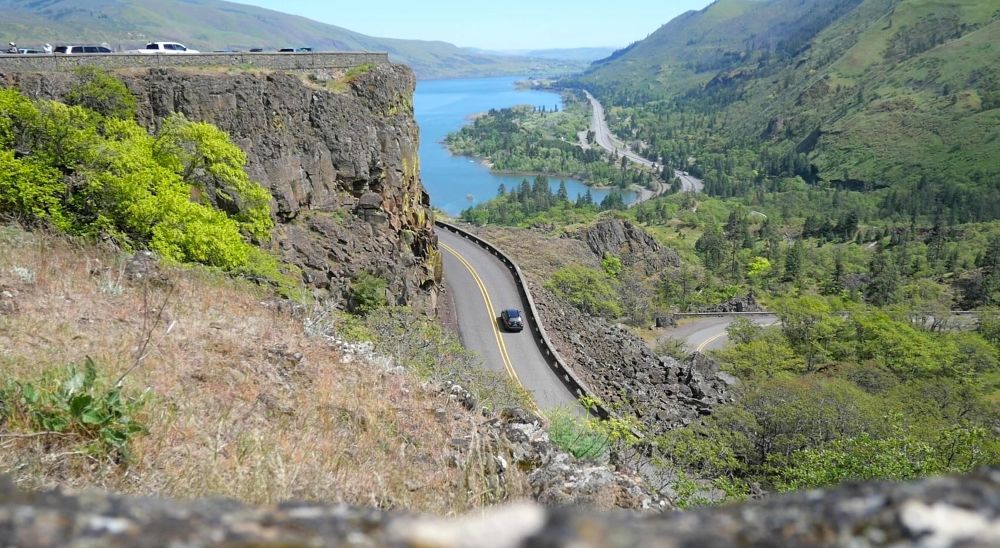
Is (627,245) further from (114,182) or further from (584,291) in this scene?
(114,182)

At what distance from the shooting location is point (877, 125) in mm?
172125

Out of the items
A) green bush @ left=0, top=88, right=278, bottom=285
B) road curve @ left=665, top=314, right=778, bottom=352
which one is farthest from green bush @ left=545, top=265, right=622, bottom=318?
green bush @ left=0, top=88, right=278, bottom=285

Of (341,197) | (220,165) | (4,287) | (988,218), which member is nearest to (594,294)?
(341,197)

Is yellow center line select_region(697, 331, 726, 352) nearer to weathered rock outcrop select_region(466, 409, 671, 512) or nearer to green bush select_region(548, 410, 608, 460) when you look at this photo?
green bush select_region(548, 410, 608, 460)

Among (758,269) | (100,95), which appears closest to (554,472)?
(100,95)

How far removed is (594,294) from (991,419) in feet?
79.1

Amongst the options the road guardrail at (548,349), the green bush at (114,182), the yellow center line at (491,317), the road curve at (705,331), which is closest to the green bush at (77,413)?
the green bush at (114,182)

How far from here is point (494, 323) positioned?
1278 inches

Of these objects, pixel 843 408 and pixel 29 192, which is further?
pixel 843 408

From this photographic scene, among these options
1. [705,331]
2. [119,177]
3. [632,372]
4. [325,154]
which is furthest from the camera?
[705,331]

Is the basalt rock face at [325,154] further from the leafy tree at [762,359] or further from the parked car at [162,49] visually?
A: the leafy tree at [762,359]

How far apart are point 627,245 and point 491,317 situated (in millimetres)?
40596

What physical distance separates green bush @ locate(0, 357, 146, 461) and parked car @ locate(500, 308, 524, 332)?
86.0ft

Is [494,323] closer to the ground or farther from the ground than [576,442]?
closer to the ground
